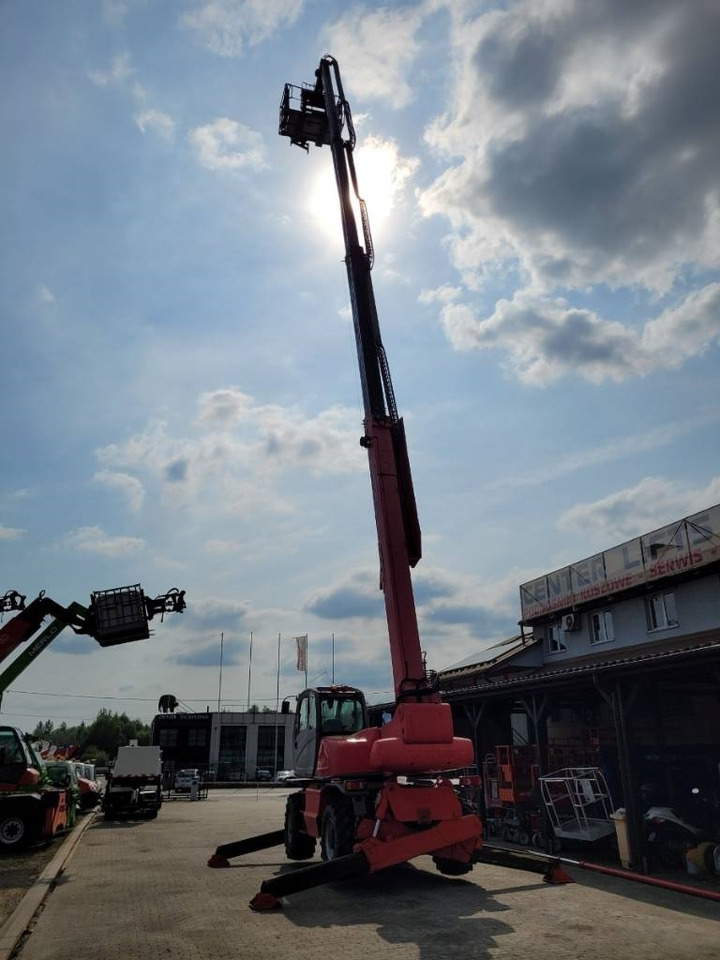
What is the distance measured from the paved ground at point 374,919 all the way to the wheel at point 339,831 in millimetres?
620

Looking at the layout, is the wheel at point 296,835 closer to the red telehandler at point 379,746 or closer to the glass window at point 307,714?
the red telehandler at point 379,746

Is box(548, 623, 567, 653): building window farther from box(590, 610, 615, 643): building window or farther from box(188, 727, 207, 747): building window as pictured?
box(188, 727, 207, 747): building window

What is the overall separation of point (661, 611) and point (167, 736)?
56095mm

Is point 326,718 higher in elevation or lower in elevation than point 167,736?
lower

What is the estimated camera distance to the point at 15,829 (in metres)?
16.4

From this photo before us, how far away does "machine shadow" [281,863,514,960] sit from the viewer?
840 cm

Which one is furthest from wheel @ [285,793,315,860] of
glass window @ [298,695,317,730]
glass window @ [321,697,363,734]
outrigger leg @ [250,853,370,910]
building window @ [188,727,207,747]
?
building window @ [188,727,207,747]

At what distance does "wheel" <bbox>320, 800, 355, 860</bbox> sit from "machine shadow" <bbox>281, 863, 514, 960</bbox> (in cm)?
58

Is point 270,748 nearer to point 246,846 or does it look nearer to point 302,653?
point 302,653

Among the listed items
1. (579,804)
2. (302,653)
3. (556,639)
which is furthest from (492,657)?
(302,653)

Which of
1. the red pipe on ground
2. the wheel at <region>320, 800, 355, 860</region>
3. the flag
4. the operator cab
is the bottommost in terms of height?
the red pipe on ground

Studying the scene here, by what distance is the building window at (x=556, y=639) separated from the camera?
→ 29.3 meters

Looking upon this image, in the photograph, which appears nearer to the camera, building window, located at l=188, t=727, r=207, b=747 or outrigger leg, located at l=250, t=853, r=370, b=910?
outrigger leg, located at l=250, t=853, r=370, b=910

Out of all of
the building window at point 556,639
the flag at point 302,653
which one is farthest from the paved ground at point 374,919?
the flag at point 302,653
